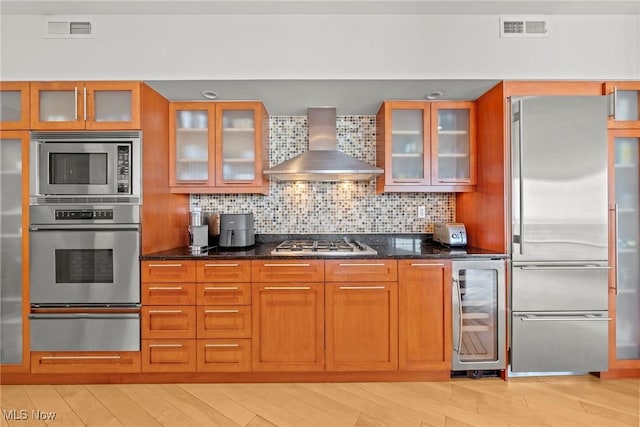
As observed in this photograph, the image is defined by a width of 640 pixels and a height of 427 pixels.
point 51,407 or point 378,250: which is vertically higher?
point 378,250

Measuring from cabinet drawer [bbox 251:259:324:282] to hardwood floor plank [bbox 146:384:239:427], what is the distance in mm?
849

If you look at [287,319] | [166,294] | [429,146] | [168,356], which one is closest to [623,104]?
[429,146]

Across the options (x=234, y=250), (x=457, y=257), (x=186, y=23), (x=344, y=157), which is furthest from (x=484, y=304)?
(x=186, y=23)

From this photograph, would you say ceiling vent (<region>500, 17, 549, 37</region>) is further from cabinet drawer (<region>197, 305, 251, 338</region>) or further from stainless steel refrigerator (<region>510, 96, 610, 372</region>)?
cabinet drawer (<region>197, 305, 251, 338</region>)

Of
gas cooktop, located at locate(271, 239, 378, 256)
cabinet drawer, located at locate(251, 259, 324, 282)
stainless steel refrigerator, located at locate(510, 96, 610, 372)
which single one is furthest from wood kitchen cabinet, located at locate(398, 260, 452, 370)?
cabinet drawer, located at locate(251, 259, 324, 282)

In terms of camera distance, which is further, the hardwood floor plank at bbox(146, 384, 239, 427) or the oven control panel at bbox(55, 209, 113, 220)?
the oven control panel at bbox(55, 209, 113, 220)

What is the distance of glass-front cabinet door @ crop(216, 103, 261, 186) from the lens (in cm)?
267

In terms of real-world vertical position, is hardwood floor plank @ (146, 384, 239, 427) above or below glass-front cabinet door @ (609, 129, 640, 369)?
below

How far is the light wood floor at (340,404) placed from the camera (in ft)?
6.15

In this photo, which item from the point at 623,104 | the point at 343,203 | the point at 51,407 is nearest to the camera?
the point at 51,407

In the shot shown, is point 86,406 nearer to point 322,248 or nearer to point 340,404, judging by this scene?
point 340,404

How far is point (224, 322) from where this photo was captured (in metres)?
2.21

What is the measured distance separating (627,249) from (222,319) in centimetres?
306

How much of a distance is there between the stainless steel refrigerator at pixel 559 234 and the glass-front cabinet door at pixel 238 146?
201 centimetres
